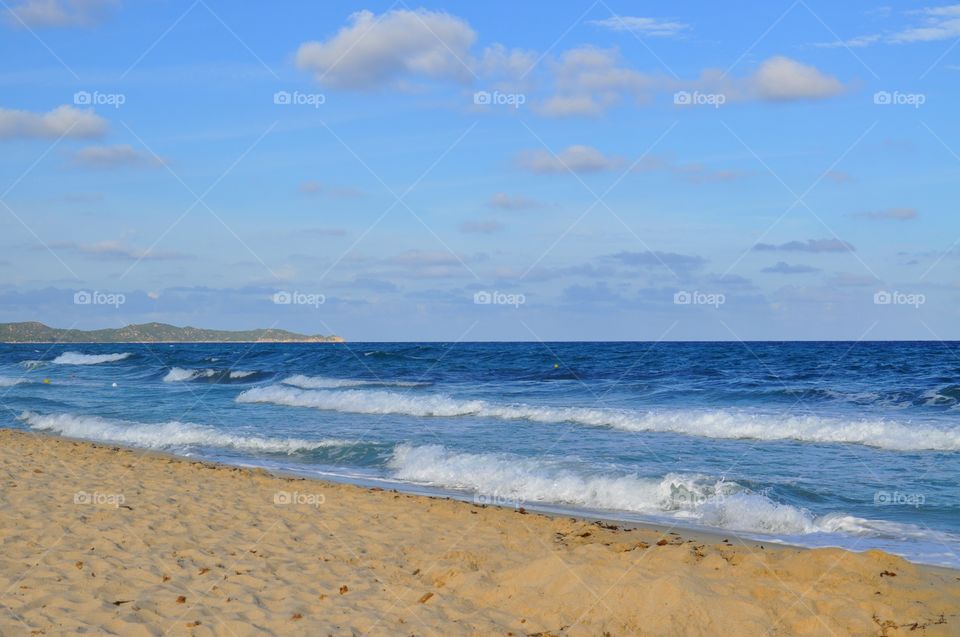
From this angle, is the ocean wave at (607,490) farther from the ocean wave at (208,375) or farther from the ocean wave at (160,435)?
the ocean wave at (208,375)

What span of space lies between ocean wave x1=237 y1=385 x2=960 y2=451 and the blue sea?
64 millimetres

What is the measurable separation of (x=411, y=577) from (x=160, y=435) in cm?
1272

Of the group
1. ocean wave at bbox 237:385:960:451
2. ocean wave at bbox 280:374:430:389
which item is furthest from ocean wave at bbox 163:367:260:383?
ocean wave at bbox 237:385:960:451

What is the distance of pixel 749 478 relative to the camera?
1168 cm

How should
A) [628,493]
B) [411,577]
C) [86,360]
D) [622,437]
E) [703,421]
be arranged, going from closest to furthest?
[411,577] → [628,493] → [622,437] → [703,421] → [86,360]

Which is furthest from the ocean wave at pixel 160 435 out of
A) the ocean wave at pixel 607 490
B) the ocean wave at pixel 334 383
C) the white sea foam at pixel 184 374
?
the white sea foam at pixel 184 374

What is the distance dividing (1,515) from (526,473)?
6679 millimetres

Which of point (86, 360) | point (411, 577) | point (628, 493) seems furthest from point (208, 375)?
point (411, 577)

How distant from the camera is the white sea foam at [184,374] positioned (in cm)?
3944

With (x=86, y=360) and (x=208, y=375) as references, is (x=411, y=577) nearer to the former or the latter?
(x=208, y=375)

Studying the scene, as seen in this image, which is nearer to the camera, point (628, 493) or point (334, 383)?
point (628, 493)

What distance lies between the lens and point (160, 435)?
58.6ft

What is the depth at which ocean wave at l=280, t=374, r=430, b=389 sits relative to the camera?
1307 inches

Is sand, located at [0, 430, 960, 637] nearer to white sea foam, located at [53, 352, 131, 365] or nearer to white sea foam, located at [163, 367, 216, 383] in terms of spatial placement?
white sea foam, located at [163, 367, 216, 383]
